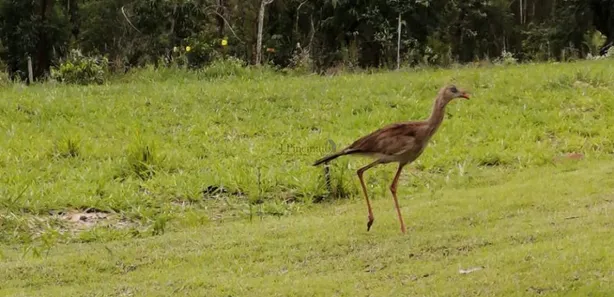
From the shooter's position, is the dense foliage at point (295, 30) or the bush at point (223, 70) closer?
the bush at point (223, 70)

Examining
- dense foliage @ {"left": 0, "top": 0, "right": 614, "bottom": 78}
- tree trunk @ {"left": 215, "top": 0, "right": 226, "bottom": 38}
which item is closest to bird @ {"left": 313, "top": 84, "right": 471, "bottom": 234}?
dense foliage @ {"left": 0, "top": 0, "right": 614, "bottom": 78}

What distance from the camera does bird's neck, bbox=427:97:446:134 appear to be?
586 centimetres

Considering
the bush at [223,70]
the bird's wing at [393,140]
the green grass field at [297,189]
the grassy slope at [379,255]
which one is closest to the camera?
the grassy slope at [379,255]

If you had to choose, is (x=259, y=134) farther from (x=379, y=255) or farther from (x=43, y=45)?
(x=43, y=45)

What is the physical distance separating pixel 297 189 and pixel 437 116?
3101 mm

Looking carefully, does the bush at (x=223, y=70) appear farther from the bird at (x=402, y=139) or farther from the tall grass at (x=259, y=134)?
the bird at (x=402, y=139)

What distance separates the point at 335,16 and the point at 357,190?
15.9 m

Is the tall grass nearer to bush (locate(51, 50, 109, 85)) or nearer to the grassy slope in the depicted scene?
bush (locate(51, 50, 109, 85))

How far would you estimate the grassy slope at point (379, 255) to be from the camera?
4.73 meters

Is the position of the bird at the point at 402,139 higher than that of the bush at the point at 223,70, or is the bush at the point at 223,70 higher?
the bird at the point at 402,139

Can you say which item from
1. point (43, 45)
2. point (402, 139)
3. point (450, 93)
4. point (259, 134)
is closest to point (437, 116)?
point (450, 93)

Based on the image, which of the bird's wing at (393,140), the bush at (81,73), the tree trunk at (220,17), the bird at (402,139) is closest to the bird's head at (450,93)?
the bird at (402,139)

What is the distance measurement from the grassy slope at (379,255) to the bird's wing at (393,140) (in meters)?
0.66

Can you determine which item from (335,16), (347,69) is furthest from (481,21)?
(347,69)
